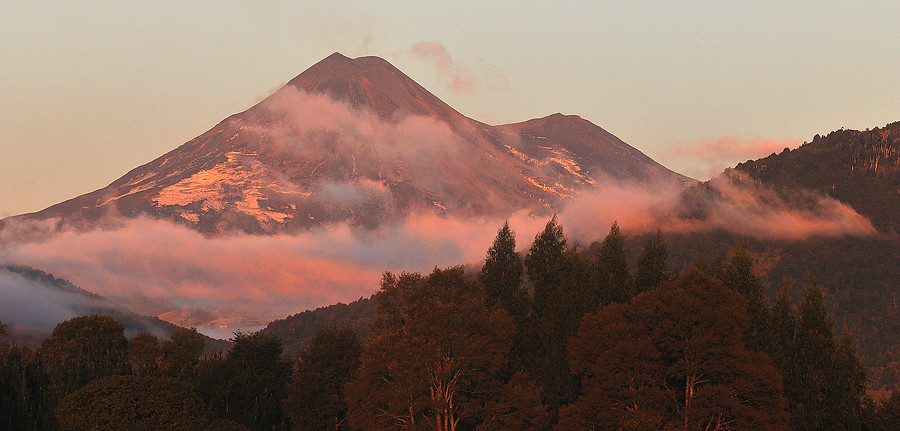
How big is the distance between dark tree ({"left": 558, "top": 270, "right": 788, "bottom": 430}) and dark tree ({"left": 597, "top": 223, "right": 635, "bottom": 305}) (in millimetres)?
14289

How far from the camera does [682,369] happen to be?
187ft

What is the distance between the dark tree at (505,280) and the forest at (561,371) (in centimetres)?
29

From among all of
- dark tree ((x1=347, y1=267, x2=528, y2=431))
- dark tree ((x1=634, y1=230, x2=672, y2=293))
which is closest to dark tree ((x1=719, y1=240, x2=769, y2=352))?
dark tree ((x1=634, y1=230, x2=672, y2=293))

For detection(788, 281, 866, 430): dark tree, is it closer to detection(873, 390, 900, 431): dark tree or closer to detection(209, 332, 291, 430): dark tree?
detection(873, 390, 900, 431): dark tree

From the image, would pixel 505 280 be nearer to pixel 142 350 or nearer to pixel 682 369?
pixel 682 369

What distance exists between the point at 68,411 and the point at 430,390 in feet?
79.6

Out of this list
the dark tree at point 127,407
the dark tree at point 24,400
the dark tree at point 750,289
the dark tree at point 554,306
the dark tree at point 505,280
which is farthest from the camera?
the dark tree at point 505,280

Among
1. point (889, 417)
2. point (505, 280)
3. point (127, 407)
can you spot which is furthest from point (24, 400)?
point (889, 417)

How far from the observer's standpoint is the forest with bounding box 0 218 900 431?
54375mm

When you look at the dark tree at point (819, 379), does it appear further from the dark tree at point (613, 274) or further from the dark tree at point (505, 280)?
the dark tree at point (505, 280)

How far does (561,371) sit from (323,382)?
22847mm

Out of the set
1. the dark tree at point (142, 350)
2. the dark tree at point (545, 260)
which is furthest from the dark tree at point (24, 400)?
the dark tree at point (142, 350)

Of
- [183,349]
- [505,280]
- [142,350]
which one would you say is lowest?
[142,350]

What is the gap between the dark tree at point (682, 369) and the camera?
179 ft
